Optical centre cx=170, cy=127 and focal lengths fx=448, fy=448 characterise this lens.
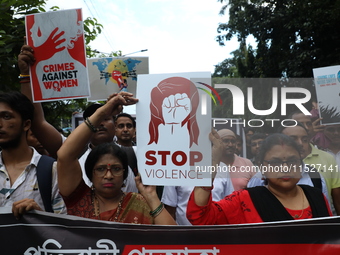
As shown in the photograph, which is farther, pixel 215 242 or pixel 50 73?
pixel 50 73

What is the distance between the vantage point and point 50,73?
308cm

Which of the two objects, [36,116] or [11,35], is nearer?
[36,116]

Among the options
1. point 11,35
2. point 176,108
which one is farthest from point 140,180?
point 11,35

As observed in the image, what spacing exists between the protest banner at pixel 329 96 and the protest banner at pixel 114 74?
4.74ft

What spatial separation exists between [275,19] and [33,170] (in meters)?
13.8

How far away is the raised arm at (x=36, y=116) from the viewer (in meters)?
3.08

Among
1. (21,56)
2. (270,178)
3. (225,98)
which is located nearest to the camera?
(270,178)

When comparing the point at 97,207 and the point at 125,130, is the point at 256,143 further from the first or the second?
the point at 125,130

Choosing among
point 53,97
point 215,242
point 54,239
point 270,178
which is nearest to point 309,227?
point 270,178

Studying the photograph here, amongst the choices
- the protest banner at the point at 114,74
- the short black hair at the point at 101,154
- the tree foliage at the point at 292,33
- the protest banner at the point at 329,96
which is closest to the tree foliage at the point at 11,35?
the protest banner at the point at 114,74

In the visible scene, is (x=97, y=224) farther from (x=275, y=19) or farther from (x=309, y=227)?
(x=275, y=19)

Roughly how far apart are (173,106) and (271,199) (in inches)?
30.8

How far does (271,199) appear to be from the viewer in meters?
2.55

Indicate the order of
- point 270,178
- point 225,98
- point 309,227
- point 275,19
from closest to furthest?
point 309,227
point 270,178
point 225,98
point 275,19
